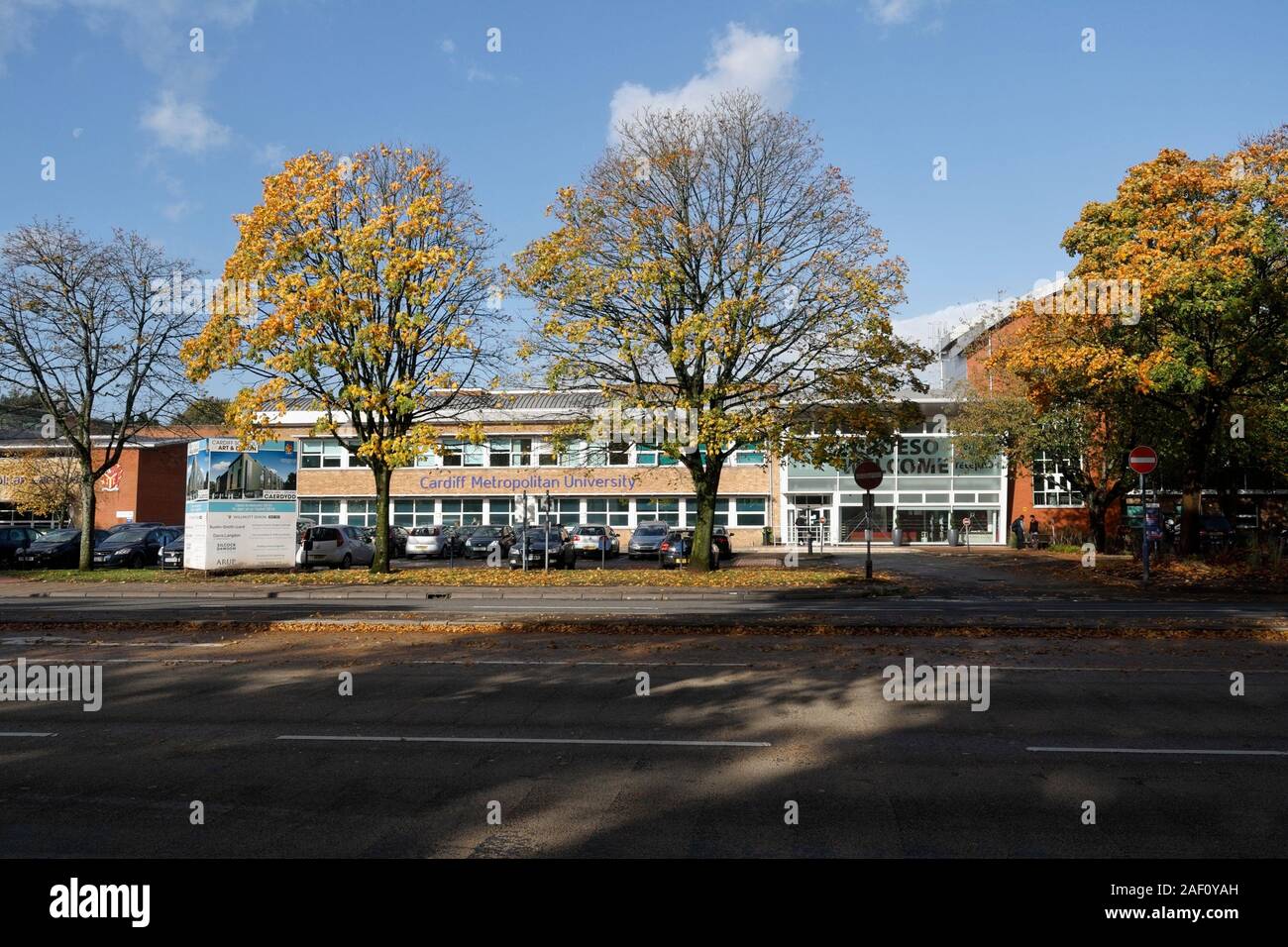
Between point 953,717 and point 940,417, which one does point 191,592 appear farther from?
point 940,417

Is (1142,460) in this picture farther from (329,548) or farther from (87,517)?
(87,517)

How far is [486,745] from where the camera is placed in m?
7.99

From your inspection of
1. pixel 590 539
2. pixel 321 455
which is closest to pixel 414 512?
pixel 321 455

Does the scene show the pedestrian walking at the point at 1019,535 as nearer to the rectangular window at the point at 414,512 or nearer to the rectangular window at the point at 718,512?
the rectangular window at the point at 718,512

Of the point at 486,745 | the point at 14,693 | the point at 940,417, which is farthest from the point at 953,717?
the point at 940,417

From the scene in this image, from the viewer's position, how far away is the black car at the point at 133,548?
127 feet

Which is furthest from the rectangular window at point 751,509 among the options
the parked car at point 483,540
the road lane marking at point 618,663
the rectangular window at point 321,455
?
the road lane marking at point 618,663

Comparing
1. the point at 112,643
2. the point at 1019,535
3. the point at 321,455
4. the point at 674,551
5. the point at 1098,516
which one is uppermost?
the point at 321,455

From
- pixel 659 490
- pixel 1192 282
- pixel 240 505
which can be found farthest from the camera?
pixel 659 490

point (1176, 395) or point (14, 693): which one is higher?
point (1176, 395)

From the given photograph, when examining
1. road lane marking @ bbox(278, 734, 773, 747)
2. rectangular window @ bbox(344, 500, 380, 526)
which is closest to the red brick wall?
rectangular window @ bbox(344, 500, 380, 526)

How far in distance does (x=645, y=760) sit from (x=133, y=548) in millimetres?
37481

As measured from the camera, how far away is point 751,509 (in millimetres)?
55844
